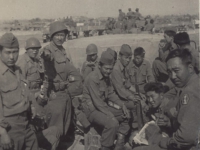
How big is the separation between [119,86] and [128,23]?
14230mm

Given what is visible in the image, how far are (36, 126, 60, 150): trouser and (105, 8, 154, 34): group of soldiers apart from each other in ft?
43.9

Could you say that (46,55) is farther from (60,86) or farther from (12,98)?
(12,98)

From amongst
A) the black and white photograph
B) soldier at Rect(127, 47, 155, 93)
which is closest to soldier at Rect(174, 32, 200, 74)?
the black and white photograph

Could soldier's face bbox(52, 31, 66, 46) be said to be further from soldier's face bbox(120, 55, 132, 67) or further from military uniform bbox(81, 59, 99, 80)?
soldier's face bbox(120, 55, 132, 67)

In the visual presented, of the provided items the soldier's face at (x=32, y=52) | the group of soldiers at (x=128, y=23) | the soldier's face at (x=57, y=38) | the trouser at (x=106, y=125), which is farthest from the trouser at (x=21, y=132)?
the group of soldiers at (x=128, y=23)

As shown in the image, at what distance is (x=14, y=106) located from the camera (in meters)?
3.22

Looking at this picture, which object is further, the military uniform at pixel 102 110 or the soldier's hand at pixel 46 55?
the soldier's hand at pixel 46 55

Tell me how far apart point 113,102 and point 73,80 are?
0.90 metres

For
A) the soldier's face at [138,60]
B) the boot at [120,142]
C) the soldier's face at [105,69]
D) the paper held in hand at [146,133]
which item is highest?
the soldier's face at [105,69]

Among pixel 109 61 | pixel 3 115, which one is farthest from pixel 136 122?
pixel 3 115

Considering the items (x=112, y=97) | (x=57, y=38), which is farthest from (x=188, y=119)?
(x=57, y=38)

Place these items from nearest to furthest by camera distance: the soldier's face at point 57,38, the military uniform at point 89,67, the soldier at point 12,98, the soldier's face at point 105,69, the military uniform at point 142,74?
the soldier at point 12,98, the soldier's face at point 105,69, the soldier's face at point 57,38, the military uniform at point 142,74, the military uniform at point 89,67

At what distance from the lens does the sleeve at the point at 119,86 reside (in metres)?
5.17

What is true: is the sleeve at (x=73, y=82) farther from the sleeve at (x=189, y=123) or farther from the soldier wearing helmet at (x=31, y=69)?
the sleeve at (x=189, y=123)
